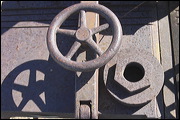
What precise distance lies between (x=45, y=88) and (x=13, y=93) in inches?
8.6

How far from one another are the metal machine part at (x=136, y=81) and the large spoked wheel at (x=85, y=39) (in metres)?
0.16

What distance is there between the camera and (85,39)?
1369 mm

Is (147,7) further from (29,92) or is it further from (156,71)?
(29,92)

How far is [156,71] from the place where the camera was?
4.83 feet

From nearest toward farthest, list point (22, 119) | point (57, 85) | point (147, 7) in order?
1. point (57, 85)
2. point (147, 7)
3. point (22, 119)

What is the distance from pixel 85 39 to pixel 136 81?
414 mm

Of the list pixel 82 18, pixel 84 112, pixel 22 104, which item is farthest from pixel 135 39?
pixel 22 104

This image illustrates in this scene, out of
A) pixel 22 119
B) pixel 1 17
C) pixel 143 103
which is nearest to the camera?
pixel 143 103

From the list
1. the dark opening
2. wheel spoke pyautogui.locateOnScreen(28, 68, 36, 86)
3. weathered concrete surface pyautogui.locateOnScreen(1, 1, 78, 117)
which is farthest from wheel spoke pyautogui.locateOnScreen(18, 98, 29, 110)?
the dark opening

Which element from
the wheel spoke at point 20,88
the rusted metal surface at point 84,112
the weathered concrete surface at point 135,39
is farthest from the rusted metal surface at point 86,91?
the wheel spoke at point 20,88

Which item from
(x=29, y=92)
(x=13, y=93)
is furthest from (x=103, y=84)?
(x=13, y=93)

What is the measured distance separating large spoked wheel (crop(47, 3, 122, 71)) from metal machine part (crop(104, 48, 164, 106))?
16 cm

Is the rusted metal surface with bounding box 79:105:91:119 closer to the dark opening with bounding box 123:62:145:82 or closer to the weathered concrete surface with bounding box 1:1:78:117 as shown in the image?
the weathered concrete surface with bounding box 1:1:78:117

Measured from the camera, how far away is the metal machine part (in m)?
1.40
